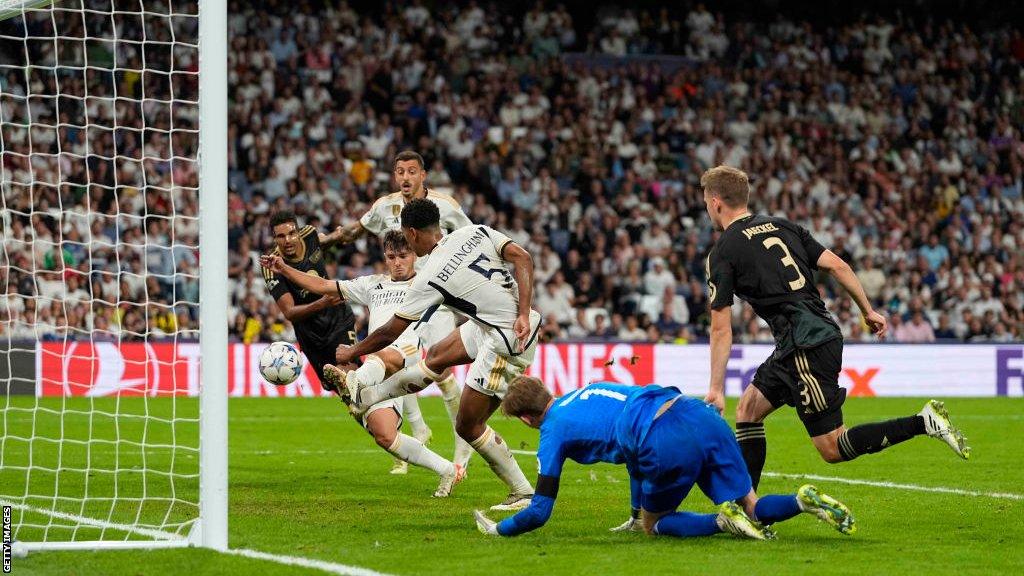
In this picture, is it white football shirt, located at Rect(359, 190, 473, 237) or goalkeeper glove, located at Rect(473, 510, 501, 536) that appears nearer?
goalkeeper glove, located at Rect(473, 510, 501, 536)

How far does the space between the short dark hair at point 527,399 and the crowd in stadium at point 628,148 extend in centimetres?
1440

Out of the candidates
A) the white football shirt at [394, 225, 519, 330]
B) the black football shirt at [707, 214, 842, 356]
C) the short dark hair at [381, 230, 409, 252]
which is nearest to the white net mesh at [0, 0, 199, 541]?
the short dark hair at [381, 230, 409, 252]

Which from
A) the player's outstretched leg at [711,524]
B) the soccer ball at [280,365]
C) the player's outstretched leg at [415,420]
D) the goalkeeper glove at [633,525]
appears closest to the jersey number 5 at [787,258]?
the player's outstretched leg at [711,524]

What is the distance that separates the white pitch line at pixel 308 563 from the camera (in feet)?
20.8

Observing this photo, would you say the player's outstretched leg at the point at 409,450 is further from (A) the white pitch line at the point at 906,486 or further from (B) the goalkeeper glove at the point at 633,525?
(A) the white pitch line at the point at 906,486

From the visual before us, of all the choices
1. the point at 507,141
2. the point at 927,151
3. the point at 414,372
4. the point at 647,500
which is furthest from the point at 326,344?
the point at 927,151

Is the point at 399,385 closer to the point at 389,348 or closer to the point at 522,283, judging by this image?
the point at 389,348

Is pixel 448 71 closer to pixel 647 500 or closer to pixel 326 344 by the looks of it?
pixel 326 344

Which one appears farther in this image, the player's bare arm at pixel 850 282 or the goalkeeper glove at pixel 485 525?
the player's bare arm at pixel 850 282

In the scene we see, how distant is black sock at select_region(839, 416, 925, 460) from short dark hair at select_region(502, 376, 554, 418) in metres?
1.80

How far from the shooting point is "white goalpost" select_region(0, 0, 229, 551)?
6.93 metres

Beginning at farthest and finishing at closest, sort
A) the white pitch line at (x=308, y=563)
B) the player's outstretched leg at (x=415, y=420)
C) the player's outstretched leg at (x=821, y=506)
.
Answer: the player's outstretched leg at (x=415, y=420), the player's outstretched leg at (x=821, y=506), the white pitch line at (x=308, y=563)

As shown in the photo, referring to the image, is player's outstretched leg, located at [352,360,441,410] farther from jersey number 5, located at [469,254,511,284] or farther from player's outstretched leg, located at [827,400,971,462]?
player's outstretched leg, located at [827,400,971,462]

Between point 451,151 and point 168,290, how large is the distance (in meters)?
6.77
